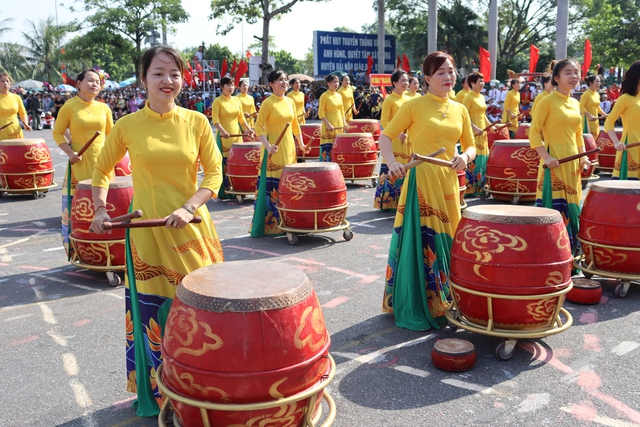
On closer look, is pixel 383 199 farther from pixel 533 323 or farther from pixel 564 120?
pixel 533 323

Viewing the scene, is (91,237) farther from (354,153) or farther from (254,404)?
(354,153)

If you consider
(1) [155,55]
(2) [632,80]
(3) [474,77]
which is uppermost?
(3) [474,77]

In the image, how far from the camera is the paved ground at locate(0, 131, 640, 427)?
3.45 metres

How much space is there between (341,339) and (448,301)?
32.8 inches

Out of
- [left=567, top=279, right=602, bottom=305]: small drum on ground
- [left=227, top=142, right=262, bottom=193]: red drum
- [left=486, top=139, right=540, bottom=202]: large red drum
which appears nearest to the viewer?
[left=567, top=279, right=602, bottom=305]: small drum on ground

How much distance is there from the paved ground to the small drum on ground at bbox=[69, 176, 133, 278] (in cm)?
22

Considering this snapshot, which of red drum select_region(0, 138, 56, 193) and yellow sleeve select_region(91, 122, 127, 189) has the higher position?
yellow sleeve select_region(91, 122, 127, 189)

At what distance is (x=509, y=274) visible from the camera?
3910 mm

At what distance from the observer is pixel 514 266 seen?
3.89m

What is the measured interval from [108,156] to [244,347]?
1.42 meters

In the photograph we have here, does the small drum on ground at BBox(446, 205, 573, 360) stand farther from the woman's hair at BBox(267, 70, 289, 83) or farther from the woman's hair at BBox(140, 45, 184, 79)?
Answer: the woman's hair at BBox(267, 70, 289, 83)

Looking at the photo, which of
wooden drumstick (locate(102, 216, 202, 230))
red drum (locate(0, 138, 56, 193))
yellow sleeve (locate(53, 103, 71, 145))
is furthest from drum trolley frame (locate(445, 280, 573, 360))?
red drum (locate(0, 138, 56, 193))

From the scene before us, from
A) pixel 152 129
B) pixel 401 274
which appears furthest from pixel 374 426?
pixel 152 129

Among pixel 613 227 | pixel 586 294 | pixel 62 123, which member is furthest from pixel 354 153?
pixel 586 294
